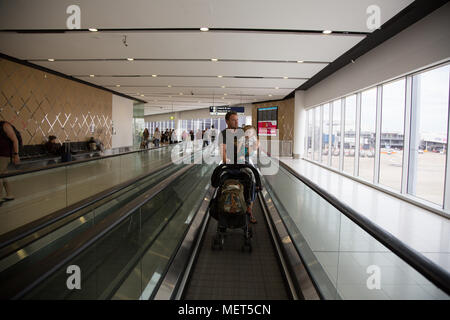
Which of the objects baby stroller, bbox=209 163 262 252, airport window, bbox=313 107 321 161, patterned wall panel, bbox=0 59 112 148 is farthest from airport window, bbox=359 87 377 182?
patterned wall panel, bbox=0 59 112 148

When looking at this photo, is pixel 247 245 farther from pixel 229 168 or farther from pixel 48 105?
pixel 48 105

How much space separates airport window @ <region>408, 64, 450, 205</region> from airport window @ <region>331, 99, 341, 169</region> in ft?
17.4

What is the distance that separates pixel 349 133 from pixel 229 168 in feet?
30.2

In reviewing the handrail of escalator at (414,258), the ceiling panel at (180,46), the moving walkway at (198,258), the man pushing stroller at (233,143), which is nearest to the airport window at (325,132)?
the ceiling panel at (180,46)

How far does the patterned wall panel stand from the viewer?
971cm

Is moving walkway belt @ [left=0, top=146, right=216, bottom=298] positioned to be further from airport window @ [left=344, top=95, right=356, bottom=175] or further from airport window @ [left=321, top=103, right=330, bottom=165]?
airport window @ [left=321, top=103, right=330, bottom=165]

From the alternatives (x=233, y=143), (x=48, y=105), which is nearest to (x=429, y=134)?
(x=233, y=143)

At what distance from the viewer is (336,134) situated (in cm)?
1311

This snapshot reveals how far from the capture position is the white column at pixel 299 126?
16.8m

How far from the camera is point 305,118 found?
57.9ft

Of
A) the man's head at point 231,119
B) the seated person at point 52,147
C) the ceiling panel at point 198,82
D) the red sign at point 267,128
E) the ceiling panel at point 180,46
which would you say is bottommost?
the seated person at point 52,147

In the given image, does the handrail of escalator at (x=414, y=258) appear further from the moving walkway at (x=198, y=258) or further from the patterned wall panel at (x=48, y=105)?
the patterned wall panel at (x=48, y=105)

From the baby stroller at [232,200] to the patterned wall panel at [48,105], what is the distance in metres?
9.43
